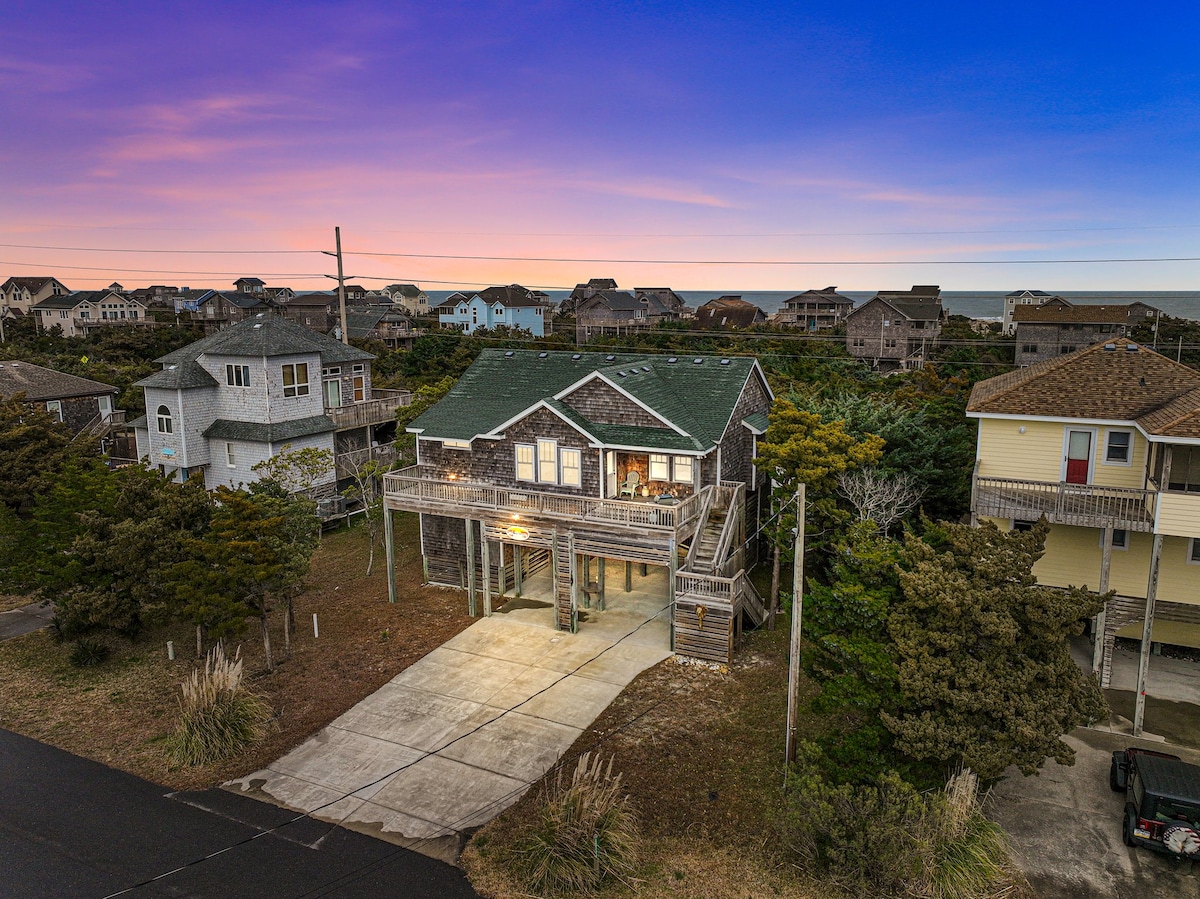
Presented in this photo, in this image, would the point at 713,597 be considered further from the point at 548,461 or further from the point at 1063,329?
the point at 1063,329

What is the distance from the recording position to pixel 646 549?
20797mm

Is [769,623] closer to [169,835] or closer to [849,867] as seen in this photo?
[849,867]

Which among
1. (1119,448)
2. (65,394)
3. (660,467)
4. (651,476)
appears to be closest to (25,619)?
(65,394)

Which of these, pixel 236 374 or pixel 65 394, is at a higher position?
pixel 236 374

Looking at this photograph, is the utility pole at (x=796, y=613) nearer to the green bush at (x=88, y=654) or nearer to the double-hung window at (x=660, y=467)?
the double-hung window at (x=660, y=467)

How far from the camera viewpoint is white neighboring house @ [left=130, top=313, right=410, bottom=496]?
102 ft

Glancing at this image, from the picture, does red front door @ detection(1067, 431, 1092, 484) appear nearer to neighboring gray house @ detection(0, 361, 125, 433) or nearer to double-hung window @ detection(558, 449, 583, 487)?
double-hung window @ detection(558, 449, 583, 487)

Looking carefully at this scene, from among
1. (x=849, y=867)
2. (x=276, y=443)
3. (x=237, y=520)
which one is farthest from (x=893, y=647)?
(x=276, y=443)

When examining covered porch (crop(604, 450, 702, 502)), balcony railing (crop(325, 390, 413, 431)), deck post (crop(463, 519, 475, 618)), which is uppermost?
balcony railing (crop(325, 390, 413, 431))

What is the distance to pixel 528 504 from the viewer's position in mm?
22250

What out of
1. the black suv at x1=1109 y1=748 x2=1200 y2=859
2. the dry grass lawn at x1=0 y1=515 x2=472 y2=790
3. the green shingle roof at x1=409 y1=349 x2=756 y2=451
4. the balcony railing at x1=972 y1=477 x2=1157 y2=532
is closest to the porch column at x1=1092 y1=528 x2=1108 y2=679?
the balcony railing at x1=972 y1=477 x2=1157 y2=532

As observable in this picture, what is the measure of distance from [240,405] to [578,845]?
2602cm

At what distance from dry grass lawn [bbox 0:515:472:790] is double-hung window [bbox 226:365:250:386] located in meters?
10.8

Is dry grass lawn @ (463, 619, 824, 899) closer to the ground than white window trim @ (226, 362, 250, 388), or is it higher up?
closer to the ground
